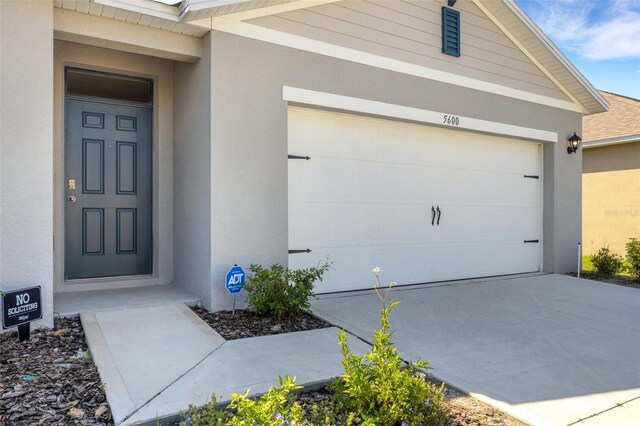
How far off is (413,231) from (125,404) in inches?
178

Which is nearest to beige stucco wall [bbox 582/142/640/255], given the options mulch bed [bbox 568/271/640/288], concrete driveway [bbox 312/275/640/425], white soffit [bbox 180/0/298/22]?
mulch bed [bbox 568/271/640/288]

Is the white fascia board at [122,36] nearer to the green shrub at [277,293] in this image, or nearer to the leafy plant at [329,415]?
the green shrub at [277,293]

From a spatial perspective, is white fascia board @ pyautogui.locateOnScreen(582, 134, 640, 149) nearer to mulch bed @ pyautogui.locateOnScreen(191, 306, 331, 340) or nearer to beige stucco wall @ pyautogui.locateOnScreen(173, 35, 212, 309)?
mulch bed @ pyautogui.locateOnScreen(191, 306, 331, 340)

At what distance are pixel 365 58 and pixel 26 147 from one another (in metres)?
3.82

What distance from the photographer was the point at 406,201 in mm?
6230

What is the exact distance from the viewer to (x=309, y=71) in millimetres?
5191

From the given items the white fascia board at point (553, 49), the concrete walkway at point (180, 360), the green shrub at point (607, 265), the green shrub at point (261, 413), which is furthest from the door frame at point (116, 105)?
the green shrub at point (607, 265)

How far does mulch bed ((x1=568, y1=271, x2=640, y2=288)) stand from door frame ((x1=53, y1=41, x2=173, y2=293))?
6.81 metres

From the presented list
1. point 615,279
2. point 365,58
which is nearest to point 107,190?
point 365,58

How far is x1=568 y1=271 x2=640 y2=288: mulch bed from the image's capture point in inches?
283

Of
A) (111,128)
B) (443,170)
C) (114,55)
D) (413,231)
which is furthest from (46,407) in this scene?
(443,170)

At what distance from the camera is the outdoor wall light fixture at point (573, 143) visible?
7.86 m

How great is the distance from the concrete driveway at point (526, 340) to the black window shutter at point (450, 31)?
3.36 metres

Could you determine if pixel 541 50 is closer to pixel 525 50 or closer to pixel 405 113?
pixel 525 50
